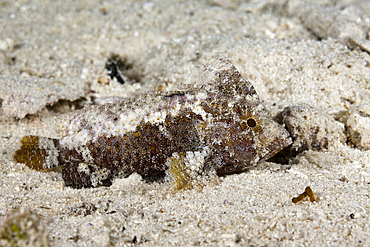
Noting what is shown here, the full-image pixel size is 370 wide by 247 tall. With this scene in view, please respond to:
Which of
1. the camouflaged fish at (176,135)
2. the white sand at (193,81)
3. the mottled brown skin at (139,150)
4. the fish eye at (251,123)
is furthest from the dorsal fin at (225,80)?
the white sand at (193,81)

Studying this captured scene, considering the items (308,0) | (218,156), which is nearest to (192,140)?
(218,156)

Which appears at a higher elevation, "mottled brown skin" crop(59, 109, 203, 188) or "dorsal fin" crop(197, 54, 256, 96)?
"dorsal fin" crop(197, 54, 256, 96)

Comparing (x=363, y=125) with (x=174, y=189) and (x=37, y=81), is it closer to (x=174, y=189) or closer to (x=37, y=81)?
(x=174, y=189)

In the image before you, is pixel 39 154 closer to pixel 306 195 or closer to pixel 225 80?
pixel 225 80

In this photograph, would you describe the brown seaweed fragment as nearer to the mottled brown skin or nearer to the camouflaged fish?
the camouflaged fish

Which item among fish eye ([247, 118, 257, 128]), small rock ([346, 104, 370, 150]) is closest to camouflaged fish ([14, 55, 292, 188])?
fish eye ([247, 118, 257, 128])

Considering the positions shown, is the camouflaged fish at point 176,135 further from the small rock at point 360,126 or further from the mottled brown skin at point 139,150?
the small rock at point 360,126
